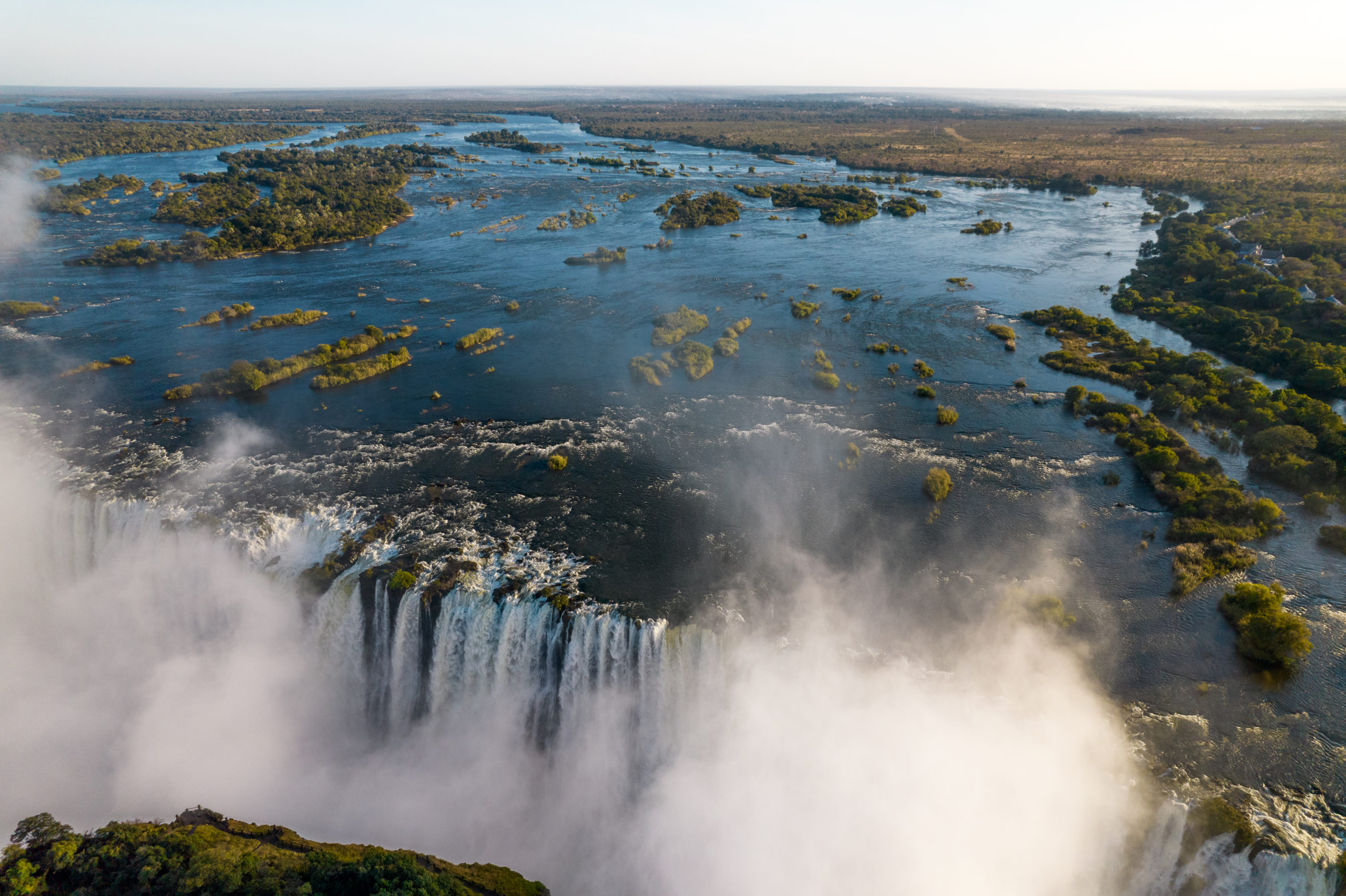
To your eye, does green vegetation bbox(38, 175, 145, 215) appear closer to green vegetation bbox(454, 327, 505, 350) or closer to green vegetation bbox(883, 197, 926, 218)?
green vegetation bbox(454, 327, 505, 350)

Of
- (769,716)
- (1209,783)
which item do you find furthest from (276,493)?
(1209,783)

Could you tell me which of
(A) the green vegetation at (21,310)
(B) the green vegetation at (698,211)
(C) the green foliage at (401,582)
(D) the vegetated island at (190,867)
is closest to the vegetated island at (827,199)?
(B) the green vegetation at (698,211)

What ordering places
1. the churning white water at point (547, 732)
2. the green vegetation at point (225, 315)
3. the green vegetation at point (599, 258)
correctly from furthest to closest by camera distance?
1. the green vegetation at point (599, 258)
2. the green vegetation at point (225, 315)
3. the churning white water at point (547, 732)

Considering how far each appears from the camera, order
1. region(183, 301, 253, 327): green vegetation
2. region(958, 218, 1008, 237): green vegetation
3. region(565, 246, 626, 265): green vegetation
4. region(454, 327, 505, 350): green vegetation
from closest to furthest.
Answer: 1. region(454, 327, 505, 350): green vegetation
2. region(183, 301, 253, 327): green vegetation
3. region(565, 246, 626, 265): green vegetation
4. region(958, 218, 1008, 237): green vegetation

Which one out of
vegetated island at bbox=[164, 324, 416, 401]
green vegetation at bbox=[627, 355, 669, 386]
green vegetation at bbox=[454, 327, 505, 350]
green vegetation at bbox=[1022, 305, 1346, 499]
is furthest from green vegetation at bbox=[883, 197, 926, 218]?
vegetated island at bbox=[164, 324, 416, 401]

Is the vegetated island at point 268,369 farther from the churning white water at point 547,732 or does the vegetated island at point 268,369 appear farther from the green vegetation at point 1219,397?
the green vegetation at point 1219,397

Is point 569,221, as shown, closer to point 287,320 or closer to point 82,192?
point 287,320
